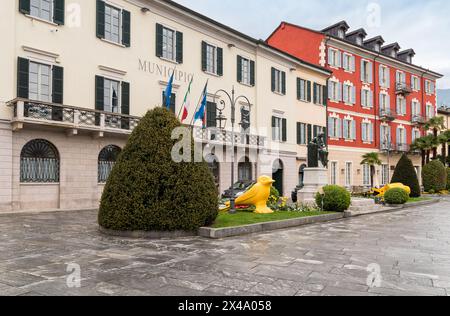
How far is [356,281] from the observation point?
5676 millimetres

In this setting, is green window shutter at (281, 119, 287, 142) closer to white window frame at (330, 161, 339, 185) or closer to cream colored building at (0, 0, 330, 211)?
cream colored building at (0, 0, 330, 211)

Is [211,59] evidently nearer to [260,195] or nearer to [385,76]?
[260,195]

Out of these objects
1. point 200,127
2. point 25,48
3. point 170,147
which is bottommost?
point 170,147

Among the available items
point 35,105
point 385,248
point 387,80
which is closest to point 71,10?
point 35,105

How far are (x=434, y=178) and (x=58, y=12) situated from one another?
3475 centimetres

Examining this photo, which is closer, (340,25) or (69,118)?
(69,118)

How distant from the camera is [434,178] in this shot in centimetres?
3575

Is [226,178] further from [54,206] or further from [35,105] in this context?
[35,105]

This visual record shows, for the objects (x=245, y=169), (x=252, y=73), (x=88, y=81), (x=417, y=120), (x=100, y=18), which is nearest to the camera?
(x=88, y=81)

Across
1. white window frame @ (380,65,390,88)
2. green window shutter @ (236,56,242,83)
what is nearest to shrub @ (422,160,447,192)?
white window frame @ (380,65,390,88)

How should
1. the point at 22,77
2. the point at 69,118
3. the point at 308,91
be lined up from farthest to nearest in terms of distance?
the point at 308,91 < the point at 69,118 < the point at 22,77

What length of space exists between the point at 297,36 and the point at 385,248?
31165 millimetres

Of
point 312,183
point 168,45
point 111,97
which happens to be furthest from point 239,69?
point 312,183

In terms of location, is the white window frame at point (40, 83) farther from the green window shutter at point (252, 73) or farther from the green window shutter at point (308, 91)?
the green window shutter at point (308, 91)
